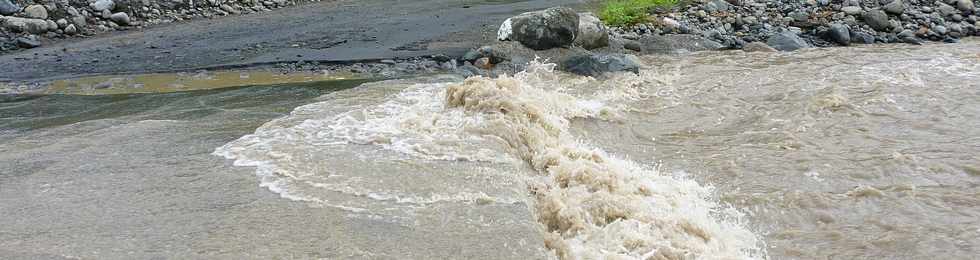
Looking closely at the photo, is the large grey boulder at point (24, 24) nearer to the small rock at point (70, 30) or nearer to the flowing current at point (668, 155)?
the small rock at point (70, 30)

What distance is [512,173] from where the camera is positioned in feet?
19.6

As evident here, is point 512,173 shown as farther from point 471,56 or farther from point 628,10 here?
point 628,10

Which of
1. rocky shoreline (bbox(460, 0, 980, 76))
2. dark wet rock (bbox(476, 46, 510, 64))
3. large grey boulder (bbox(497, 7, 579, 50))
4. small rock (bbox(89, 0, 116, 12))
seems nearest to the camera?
dark wet rock (bbox(476, 46, 510, 64))

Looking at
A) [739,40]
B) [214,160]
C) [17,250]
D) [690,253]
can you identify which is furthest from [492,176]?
[739,40]

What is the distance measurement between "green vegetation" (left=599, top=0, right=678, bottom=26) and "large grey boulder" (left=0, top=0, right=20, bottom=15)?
11.4 metres

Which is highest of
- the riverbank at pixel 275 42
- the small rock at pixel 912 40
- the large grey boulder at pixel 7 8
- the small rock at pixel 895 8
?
the large grey boulder at pixel 7 8

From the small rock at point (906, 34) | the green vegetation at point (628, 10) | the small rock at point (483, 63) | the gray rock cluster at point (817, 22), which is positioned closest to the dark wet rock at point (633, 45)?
the gray rock cluster at point (817, 22)

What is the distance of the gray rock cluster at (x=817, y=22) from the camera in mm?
13281

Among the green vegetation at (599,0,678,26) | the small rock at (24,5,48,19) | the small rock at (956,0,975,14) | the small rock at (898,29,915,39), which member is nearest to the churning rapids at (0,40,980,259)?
the small rock at (898,29,915,39)

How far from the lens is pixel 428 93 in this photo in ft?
30.0

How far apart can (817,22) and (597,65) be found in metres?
5.74

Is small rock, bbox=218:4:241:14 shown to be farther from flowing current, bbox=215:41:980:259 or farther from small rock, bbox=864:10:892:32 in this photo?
small rock, bbox=864:10:892:32

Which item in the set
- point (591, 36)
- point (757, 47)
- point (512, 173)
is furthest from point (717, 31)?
point (512, 173)

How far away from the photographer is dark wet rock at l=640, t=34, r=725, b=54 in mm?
12902
